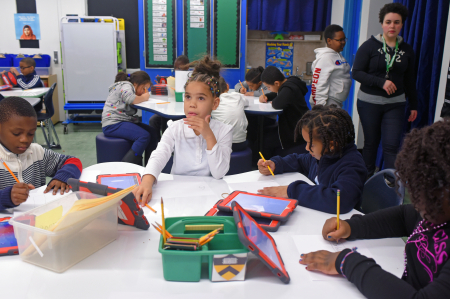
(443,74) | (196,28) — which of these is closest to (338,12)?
(196,28)

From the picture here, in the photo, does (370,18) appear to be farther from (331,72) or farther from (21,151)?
(21,151)

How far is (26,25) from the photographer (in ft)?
18.6

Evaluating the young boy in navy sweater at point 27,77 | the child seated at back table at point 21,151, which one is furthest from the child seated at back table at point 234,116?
the young boy in navy sweater at point 27,77

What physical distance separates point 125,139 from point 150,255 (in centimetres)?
243

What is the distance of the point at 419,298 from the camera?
744 millimetres

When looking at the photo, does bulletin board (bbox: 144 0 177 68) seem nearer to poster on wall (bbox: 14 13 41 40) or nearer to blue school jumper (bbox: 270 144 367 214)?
poster on wall (bbox: 14 13 41 40)

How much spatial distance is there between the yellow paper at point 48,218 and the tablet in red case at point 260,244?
0.47 m

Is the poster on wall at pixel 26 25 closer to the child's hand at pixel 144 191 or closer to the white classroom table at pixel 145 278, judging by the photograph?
the child's hand at pixel 144 191

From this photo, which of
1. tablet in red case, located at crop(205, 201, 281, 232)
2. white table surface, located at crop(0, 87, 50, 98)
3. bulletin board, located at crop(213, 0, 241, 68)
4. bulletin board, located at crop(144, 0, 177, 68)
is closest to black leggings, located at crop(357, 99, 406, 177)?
tablet in red case, located at crop(205, 201, 281, 232)

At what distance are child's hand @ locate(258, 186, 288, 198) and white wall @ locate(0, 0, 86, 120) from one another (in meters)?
5.47

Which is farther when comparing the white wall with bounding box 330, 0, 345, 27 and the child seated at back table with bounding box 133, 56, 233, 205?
the white wall with bounding box 330, 0, 345, 27

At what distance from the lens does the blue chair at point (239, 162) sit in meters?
2.66

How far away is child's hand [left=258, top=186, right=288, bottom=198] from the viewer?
1.38 m

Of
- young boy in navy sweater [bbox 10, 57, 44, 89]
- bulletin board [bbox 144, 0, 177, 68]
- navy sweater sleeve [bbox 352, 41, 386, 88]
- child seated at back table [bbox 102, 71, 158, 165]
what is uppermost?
bulletin board [bbox 144, 0, 177, 68]
